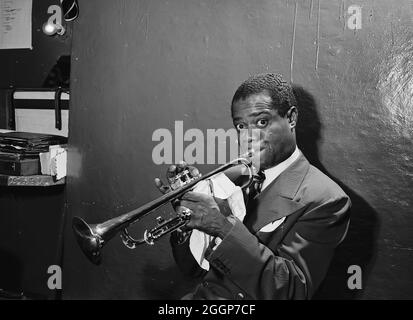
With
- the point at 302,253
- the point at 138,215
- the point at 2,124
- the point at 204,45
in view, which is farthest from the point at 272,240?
the point at 2,124

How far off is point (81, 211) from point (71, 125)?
69cm

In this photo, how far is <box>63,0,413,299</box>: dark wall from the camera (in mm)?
2219

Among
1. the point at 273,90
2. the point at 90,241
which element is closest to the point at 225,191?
the point at 273,90

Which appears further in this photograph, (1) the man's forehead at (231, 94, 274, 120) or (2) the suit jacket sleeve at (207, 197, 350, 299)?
(1) the man's forehead at (231, 94, 274, 120)

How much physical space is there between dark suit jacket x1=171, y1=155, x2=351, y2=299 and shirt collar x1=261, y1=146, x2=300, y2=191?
0.03 meters

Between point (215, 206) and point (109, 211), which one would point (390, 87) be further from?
point (109, 211)

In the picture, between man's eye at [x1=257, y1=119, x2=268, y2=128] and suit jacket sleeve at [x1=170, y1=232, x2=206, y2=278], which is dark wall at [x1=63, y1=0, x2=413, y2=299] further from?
man's eye at [x1=257, y1=119, x2=268, y2=128]

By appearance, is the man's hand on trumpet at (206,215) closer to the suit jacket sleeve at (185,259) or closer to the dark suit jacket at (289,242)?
the dark suit jacket at (289,242)

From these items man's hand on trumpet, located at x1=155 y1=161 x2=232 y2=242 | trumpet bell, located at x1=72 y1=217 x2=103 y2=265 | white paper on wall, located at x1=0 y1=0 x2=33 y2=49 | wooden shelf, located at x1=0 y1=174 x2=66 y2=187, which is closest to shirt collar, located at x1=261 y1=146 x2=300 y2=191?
man's hand on trumpet, located at x1=155 y1=161 x2=232 y2=242

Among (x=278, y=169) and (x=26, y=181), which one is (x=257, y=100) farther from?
(x=26, y=181)

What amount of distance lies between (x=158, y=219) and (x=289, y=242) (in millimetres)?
741

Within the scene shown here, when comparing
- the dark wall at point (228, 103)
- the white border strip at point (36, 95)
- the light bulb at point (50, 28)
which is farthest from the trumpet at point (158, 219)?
the light bulb at point (50, 28)
